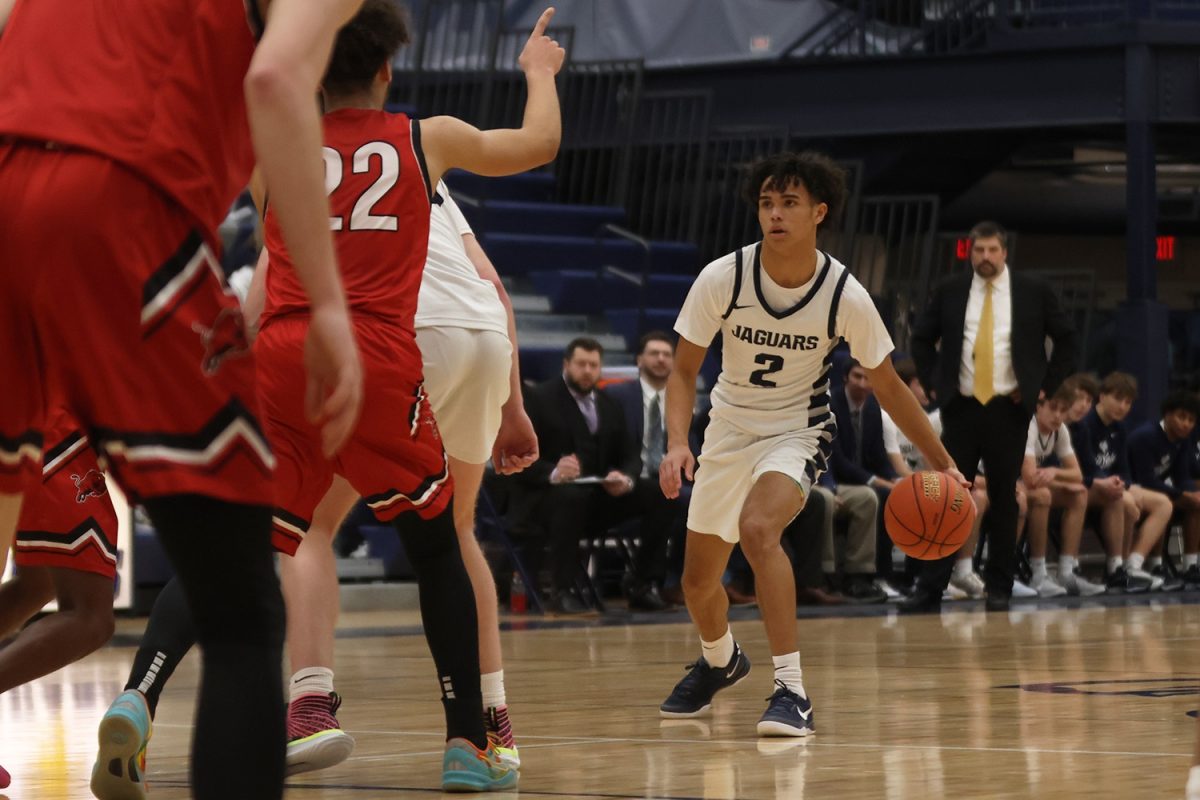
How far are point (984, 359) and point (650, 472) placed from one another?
219 centimetres

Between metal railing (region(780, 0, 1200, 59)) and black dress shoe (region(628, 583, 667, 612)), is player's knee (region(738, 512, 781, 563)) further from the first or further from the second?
metal railing (region(780, 0, 1200, 59))

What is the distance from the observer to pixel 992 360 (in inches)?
424

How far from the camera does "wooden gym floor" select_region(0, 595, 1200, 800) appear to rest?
423cm

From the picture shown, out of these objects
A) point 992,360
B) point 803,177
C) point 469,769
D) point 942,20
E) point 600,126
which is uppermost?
point 942,20

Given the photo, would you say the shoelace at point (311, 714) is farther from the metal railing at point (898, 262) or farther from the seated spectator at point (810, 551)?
the metal railing at point (898, 262)

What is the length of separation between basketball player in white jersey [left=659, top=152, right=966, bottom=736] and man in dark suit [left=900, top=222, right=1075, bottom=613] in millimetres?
4956

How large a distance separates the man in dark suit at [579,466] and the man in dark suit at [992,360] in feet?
5.99

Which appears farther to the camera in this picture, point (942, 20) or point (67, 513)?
point (942, 20)

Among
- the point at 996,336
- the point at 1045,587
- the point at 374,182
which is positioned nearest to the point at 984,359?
the point at 996,336

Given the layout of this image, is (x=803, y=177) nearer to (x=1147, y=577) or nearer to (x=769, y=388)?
(x=769, y=388)

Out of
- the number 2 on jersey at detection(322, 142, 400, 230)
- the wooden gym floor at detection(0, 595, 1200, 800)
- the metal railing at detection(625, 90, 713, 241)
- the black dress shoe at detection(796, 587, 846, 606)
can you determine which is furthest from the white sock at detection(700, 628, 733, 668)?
the metal railing at detection(625, 90, 713, 241)

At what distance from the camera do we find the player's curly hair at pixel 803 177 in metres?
5.82

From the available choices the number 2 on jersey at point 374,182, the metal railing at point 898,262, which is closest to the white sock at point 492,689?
the number 2 on jersey at point 374,182

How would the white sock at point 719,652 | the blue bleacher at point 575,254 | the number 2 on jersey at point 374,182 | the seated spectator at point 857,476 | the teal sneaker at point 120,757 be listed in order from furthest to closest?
the blue bleacher at point 575,254 < the seated spectator at point 857,476 < the white sock at point 719,652 < the number 2 on jersey at point 374,182 < the teal sneaker at point 120,757
